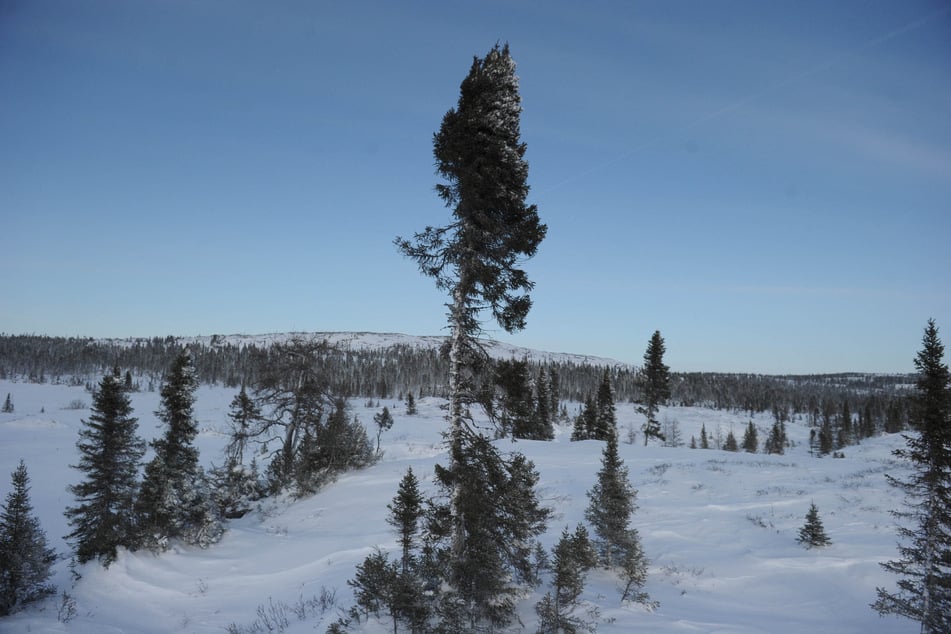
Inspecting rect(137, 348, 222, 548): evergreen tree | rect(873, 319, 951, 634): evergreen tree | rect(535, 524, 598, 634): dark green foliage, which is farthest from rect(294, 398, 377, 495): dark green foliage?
rect(873, 319, 951, 634): evergreen tree

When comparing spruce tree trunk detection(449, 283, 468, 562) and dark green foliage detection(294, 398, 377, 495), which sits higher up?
spruce tree trunk detection(449, 283, 468, 562)

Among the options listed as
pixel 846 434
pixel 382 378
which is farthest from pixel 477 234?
pixel 382 378

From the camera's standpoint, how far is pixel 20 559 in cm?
1347

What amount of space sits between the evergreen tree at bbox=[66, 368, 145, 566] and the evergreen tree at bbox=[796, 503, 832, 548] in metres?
24.8

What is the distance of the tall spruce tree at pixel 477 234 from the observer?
9859 millimetres

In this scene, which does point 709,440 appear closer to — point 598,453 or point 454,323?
point 598,453

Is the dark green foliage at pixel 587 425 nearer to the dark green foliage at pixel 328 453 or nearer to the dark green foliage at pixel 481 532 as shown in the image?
the dark green foliage at pixel 328 453

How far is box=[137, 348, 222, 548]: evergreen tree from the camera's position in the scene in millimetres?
17859

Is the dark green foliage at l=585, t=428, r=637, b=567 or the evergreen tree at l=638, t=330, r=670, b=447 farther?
the evergreen tree at l=638, t=330, r=670, b=447

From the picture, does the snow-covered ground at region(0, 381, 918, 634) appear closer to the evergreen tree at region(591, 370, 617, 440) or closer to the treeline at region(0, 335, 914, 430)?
the evergreen tree at region(591, 370, 617, 440)

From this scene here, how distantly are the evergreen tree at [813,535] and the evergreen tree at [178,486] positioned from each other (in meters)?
23.3

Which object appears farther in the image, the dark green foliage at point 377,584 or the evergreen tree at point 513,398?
the evergreen tree at point 513,398

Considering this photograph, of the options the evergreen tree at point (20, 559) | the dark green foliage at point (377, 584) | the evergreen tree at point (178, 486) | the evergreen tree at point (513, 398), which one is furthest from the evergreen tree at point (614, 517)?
the evergreen tree at point (20, 559)

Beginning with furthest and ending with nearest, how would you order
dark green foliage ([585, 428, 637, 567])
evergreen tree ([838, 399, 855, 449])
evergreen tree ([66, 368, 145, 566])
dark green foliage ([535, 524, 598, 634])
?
evergreen tree ([838, 399, 855, 449]), evergreen tree ([66, 368, 145, 566]), dark green foliage ([585, 428, 637, 567]), dark green foliage ([535, 524, 598, 634])
